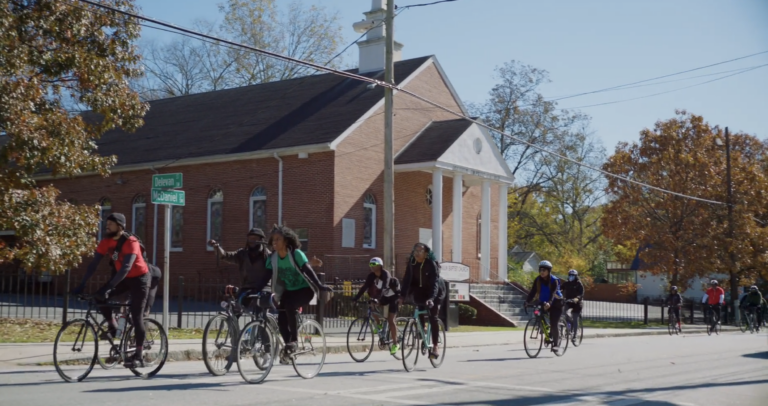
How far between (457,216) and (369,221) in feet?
10.9

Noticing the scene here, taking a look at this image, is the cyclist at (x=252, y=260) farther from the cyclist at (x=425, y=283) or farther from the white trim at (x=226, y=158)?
the white trim at (x=226, y=158)

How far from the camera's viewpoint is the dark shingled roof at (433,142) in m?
29.5

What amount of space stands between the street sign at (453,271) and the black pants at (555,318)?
8.30 m

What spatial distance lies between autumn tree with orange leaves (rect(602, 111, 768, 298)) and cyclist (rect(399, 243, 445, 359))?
23.2 m

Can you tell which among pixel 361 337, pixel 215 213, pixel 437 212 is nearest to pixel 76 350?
pixel 361 337

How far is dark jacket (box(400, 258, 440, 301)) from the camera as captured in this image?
12.8 metres

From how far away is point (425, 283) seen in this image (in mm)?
12852

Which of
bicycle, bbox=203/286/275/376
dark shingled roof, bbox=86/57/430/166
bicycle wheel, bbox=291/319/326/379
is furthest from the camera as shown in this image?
dark shingled roof, bbox=86/57/430/166

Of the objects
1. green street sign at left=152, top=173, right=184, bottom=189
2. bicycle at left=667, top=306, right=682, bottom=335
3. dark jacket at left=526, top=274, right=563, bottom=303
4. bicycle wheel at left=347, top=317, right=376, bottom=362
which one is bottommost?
bicycle at left=667, top=306, right=682, bottom=335

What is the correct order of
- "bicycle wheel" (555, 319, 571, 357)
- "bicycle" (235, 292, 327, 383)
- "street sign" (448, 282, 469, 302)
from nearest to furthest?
"bicycle" (235, 292, 327, 383) < "bicycle wheel" (555, 319, 571, 357) < "street sign" (448, 282, 469, 302)

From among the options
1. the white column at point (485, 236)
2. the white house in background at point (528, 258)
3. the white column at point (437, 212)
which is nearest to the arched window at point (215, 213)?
the white column at point (437, 212)

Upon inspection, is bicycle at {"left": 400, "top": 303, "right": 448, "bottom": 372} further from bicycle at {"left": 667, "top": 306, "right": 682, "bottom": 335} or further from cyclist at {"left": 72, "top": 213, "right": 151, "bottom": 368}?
bicycle at {"left": 667, "top": 306, "right": 682, "bottom": 335}

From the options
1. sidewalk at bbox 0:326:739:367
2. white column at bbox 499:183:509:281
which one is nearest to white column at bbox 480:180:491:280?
white column at bbox 499:183:509:281

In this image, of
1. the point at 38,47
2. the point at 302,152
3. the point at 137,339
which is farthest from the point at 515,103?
the point at 137,339
